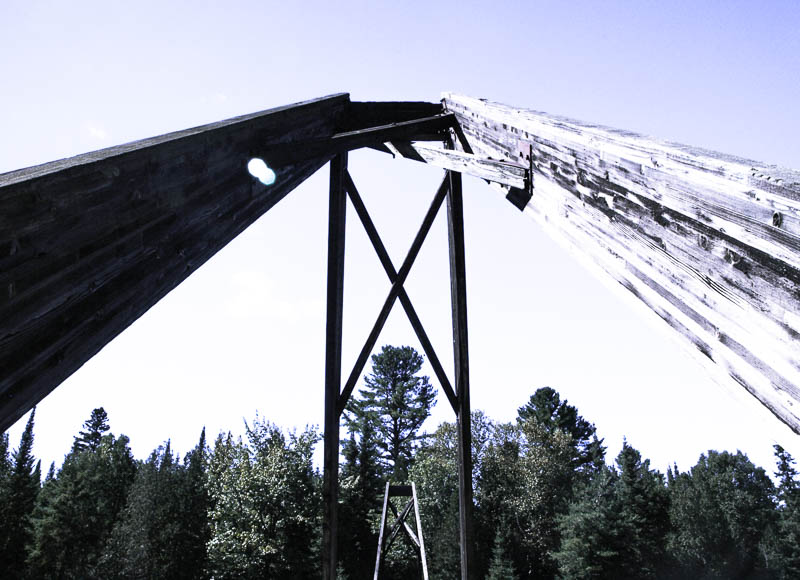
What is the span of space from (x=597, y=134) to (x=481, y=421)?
141 feet

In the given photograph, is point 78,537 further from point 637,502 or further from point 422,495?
point 637,502

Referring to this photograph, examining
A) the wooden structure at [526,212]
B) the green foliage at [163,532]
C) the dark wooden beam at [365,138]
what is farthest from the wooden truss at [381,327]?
the green foliage at [163,532]

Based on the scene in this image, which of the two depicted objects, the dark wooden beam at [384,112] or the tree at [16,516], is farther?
the tree at [16,516]

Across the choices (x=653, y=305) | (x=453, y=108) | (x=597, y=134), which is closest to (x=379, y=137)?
(x=453, y=108)

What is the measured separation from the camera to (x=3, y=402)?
1.42 meters

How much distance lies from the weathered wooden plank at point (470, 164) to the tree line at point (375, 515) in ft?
101

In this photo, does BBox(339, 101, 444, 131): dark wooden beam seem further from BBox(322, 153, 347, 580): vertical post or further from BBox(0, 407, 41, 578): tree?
BBox(0, 407, 41, 578): tree

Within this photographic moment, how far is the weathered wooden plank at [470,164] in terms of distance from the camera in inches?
107

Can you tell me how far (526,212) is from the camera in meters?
2.71

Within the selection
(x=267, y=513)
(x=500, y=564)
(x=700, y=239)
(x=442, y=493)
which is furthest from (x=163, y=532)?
(x=700, y=239)

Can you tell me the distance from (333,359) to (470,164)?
2.16m

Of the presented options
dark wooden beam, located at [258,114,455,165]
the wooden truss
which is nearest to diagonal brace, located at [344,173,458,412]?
the wooden truss

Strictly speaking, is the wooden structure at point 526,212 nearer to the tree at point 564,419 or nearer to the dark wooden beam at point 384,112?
the dark wooden beam at point 384,112

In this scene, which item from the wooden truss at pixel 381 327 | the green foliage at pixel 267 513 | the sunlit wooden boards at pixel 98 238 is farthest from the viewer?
the green foliage at pixel 267 513
